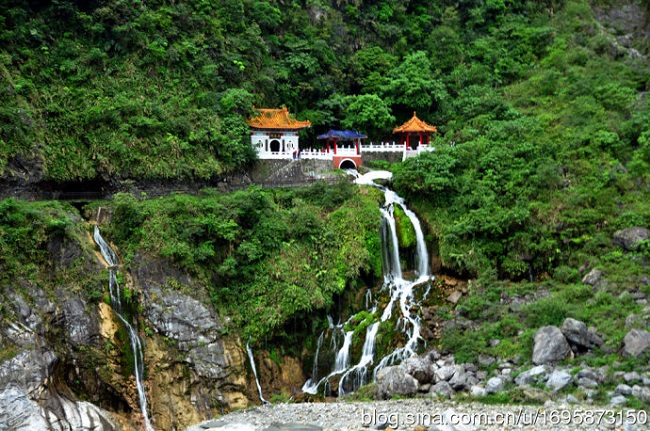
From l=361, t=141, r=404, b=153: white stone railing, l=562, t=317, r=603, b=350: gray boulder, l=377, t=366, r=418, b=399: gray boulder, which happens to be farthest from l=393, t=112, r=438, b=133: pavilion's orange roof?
l=377, t=366, r=418, b=399: gray boulder

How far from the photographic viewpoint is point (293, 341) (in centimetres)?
2353

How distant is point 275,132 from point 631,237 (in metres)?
18.7

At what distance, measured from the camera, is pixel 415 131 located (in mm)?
35219

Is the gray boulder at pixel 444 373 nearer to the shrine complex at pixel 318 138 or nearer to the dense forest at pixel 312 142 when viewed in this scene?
the dense forest at pixel 312 142

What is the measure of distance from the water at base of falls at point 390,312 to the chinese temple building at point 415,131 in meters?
5.76

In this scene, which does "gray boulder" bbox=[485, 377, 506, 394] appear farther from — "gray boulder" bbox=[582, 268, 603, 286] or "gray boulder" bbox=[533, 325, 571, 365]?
"gray boulder" bbox=[582, 268, 603, 286]

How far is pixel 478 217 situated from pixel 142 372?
15740mm

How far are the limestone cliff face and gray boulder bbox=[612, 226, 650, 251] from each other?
16.2m

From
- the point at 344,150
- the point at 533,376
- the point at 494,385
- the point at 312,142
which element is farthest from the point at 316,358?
the point at 312,142

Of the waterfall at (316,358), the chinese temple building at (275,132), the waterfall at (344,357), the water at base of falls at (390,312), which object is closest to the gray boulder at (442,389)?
the water at base of falls at (390,312)

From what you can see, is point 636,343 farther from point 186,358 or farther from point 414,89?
point 414,89

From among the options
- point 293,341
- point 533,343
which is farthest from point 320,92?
point 533,343

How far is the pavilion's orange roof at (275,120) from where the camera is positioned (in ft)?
108

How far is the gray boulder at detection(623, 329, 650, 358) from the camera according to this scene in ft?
62.6
